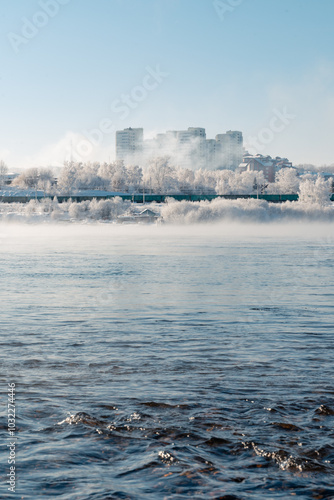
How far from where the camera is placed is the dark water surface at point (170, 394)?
299 inches

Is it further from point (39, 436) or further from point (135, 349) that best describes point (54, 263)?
point (39, 436)

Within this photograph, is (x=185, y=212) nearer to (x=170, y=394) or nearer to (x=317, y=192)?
(x=317, y=192)

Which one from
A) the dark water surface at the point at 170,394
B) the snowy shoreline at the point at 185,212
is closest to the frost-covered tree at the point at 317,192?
the snowy shoreline at the point at 185,212

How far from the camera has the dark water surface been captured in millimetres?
7582

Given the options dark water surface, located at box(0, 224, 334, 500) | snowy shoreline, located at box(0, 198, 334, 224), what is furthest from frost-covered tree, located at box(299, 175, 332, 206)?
dark water surface, located at box(0, 224, 334, 500)

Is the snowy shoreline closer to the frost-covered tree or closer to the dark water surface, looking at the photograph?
the frost-covered tree

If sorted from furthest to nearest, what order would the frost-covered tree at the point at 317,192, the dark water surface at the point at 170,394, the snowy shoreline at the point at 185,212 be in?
the frost-covered tree at the point at 317,192 → the snowy shoreline at the point at 185,212 → the dark water surface at the point at 170,394

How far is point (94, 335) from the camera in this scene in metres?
16.1

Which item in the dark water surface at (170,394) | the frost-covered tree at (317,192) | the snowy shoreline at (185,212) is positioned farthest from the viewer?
the frost-covered tree at (317,192)

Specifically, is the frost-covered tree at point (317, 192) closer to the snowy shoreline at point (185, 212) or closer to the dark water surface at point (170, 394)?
the snowy shoreline at point (185, 212)

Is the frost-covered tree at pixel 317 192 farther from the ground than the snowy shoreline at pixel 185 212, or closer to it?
farther from the ground

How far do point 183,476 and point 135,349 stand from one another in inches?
268

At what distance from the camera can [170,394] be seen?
423 inches

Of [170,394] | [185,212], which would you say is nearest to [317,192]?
[185,212]
